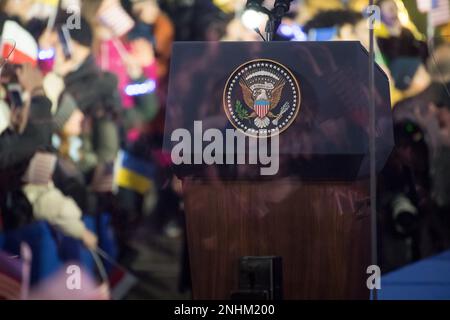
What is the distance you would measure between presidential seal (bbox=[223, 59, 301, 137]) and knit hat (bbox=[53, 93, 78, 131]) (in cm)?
253

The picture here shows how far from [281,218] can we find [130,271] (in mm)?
2304

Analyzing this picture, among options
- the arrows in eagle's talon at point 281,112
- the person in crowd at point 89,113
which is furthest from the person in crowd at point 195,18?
the arrows in eagle's talon at point 281,112

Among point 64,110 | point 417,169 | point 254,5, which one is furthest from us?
point 64,110

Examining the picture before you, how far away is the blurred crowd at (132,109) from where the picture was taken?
4.06 meters

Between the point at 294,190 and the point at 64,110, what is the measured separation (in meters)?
2.72

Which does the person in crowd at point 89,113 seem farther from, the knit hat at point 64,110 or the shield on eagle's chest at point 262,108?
the shield on eagle's chest at point 262,108

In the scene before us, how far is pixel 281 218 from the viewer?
6.82 feet

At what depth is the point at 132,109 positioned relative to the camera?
14.0ft

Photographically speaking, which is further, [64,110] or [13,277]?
[64,110]

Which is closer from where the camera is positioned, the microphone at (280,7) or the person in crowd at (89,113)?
the microphone at (280,7)

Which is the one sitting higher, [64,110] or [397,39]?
[397,39]

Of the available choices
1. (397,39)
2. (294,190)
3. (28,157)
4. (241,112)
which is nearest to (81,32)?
(28,157)

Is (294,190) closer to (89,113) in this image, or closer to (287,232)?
(287,232)
